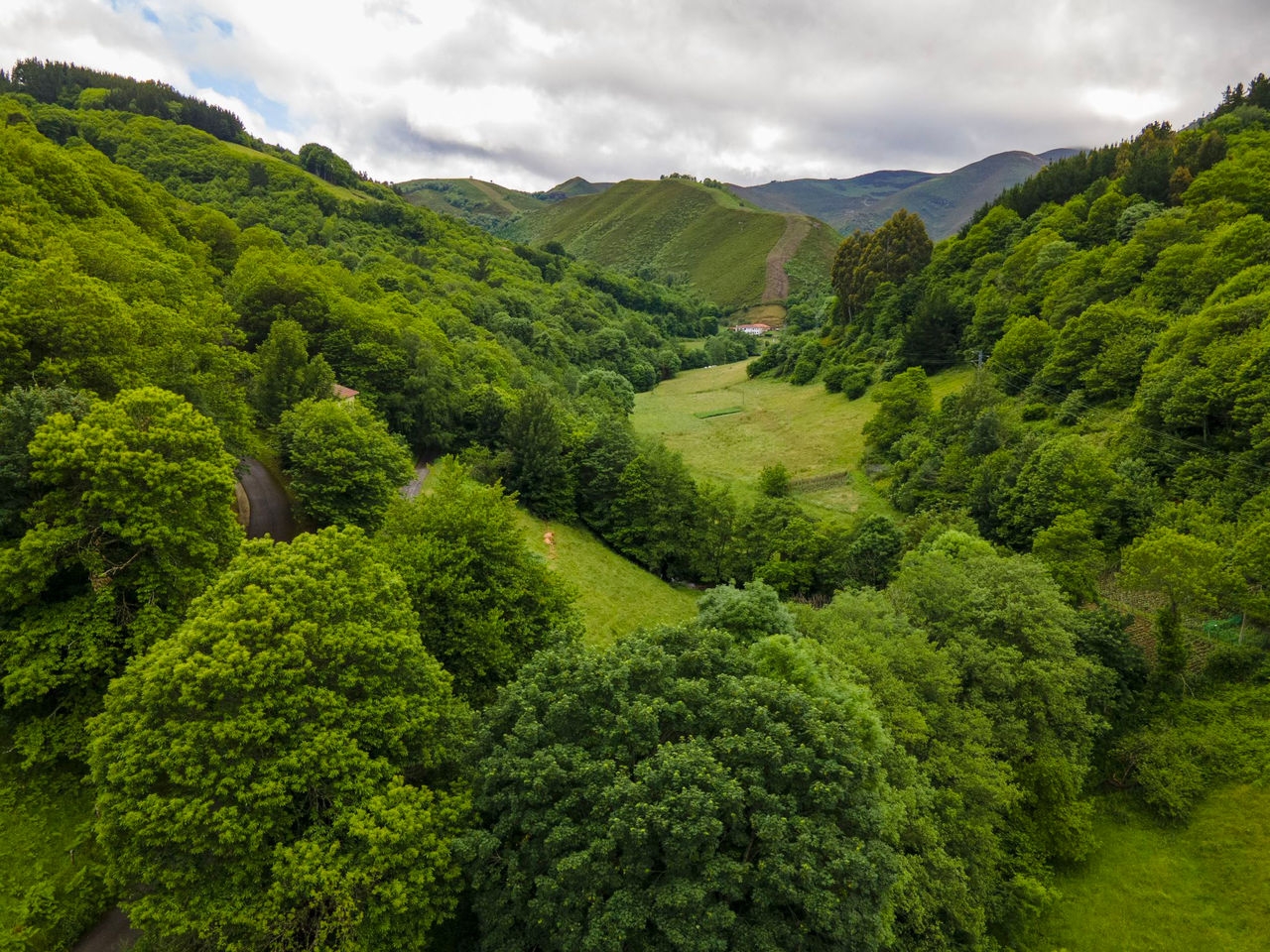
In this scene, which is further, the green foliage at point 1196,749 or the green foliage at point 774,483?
the green foliage at point 774,483

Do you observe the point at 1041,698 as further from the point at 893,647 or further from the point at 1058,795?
the point at 893,647

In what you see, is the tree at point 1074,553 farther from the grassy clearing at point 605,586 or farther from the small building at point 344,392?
the small building at point 344,392

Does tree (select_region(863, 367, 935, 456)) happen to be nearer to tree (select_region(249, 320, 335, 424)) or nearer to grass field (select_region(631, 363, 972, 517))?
grass field (select_region(631, 363, 972, 517))

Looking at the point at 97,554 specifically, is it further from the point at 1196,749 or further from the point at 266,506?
the point at 1196,749

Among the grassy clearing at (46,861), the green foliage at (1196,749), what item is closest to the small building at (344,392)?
the grassy clearing at (46,861)

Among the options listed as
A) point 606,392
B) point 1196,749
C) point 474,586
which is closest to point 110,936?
point 474,586

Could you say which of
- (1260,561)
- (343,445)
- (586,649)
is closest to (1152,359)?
(1260,561)
